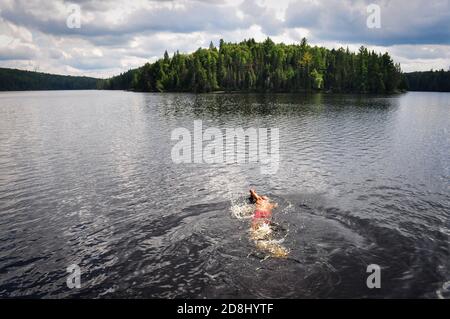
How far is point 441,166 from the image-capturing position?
38156mm

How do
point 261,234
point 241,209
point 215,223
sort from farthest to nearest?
point 241,209 → point 215,223 → point 261,234

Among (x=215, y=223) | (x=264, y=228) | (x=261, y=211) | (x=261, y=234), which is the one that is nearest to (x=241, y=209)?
(x=261, y=211)

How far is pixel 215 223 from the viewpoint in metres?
23.0

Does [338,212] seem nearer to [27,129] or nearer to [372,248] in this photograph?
[372,248]

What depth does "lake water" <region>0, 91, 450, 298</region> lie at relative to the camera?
16500 millimetres

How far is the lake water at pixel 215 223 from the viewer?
16500mm

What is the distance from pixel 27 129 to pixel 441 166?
219 feet

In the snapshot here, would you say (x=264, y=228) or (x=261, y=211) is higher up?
(x=261, y=211)

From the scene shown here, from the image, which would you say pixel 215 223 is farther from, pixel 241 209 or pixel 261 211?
pixel 261 211

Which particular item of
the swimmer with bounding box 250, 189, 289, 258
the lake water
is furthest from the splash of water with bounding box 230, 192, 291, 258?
the lake water

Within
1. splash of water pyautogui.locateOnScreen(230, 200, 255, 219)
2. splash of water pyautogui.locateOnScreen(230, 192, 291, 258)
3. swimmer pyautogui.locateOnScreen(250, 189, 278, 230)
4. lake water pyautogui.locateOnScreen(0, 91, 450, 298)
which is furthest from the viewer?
splash of water pyautogui.locateOnScreen(230, 200, 255, 219)

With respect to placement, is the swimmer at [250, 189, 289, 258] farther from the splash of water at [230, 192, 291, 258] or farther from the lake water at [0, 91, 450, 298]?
the lake water at [0, 91, 450, 298]
